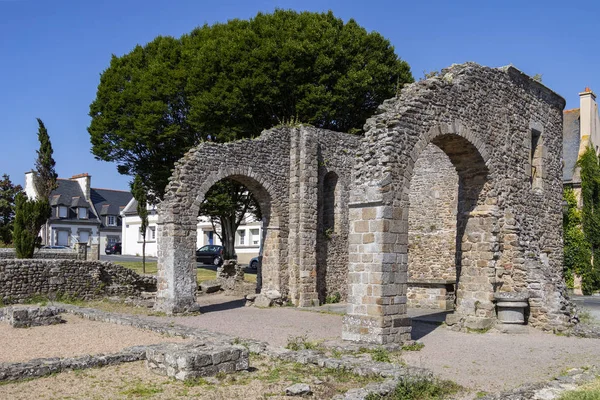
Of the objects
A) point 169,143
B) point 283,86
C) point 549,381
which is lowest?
point 549,381

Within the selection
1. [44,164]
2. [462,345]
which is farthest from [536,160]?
[44,164]

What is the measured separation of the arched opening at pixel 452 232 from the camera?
11977 mm

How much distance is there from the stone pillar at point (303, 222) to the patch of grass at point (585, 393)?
10130 millimetres

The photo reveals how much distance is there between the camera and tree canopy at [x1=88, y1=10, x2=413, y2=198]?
21234 millimetres

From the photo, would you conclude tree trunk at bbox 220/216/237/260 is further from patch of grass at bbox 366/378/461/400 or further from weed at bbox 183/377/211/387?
patch of grass at bbox 366/378/461/400

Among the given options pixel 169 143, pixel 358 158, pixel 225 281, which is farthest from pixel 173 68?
pixel 358 158

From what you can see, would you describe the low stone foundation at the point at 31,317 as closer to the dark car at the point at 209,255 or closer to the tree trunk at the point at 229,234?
the tree trunk at the point at 229,234

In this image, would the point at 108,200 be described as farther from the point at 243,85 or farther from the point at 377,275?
the point at 377,275

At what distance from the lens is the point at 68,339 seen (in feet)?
34.1

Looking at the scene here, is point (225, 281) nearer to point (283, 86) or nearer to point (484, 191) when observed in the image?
point (283, 86)

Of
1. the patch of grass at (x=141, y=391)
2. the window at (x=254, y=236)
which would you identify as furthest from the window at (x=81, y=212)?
the patch of grass at (x=141, y=391)

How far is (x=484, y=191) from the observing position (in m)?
12.2

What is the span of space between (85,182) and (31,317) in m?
39.2

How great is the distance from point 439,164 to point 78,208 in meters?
36.8
